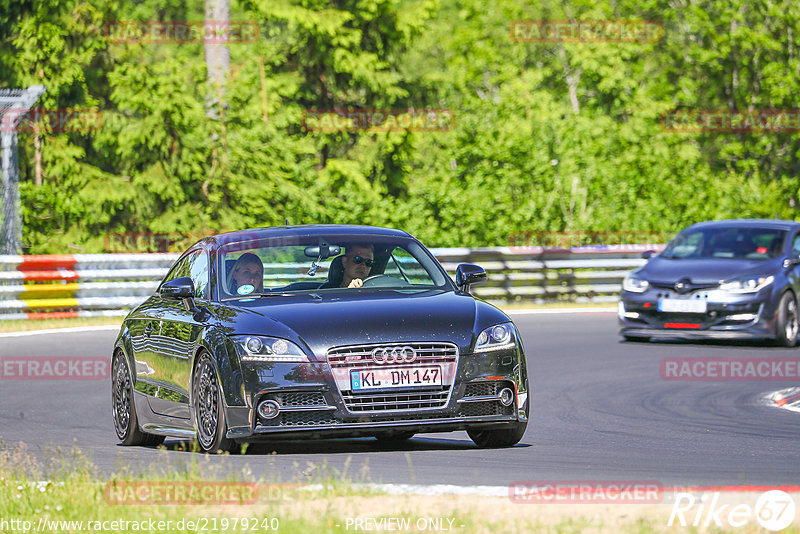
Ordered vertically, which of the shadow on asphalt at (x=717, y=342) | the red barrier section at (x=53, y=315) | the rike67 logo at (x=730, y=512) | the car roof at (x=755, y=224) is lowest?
the red barrier section at (x=53, y=315)

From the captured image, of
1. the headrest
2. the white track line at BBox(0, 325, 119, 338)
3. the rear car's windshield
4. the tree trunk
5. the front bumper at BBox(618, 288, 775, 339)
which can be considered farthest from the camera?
the tree trunk

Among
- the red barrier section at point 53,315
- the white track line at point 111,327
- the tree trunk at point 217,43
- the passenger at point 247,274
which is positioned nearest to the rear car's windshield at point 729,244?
the white track line at point 111,327

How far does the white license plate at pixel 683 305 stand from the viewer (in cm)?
1891

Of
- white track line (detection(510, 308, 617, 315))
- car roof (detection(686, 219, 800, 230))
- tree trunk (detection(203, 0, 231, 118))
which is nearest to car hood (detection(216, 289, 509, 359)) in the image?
car roof (detection(686, 219, 800, 230))

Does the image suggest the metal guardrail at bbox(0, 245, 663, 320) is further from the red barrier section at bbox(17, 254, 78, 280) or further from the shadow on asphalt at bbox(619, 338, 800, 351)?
the shadow on asphalt at bbox(619, 338, 800, 351)

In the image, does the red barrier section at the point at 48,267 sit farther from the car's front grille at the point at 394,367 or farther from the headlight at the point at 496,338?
the car's front grille at the point at 394,367

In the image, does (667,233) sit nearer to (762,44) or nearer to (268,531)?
(762,44)

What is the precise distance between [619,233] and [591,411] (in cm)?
1937

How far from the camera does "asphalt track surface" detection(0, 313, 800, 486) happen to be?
338 inches

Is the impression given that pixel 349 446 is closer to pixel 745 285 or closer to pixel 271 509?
pixel 271 509

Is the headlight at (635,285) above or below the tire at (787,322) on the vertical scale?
above

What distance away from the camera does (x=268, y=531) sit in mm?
6332

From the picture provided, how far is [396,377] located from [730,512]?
2967mm

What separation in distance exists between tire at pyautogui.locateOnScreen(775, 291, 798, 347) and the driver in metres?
9.84
